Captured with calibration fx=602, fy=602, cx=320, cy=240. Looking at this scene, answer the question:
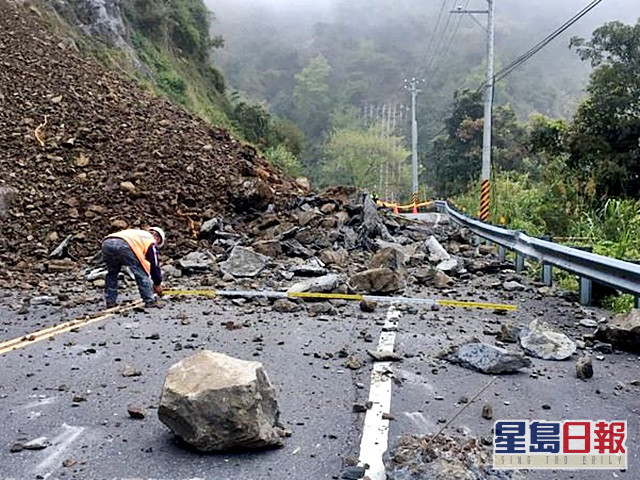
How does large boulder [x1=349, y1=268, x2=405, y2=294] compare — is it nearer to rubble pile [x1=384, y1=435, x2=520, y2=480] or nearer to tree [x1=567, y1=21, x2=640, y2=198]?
rubble pile [x1=384, y1=435, x2=520, y2=480]

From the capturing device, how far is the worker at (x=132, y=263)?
6914mm

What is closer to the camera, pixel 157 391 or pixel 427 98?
pixel 157 391

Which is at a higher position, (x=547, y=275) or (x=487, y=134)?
(x=487, y=134)

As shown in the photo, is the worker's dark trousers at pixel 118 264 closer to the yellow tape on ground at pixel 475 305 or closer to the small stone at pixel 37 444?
the yellow tape on ground at pixel 475 305

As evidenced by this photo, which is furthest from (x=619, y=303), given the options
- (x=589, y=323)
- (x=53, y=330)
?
(x=53, y=330)

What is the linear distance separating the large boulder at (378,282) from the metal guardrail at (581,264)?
184 cm

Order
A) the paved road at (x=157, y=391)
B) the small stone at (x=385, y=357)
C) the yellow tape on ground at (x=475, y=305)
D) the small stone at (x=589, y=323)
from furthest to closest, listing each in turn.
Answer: the yellow tape on ground at (x=475, y=305), the small stone at (x=589, y=323), the small stone at (x=385, y=357), the paved road at (x=157, y=391)

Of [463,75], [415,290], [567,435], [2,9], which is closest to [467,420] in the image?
[567,435]

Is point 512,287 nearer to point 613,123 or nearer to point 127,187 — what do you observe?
point 127,187

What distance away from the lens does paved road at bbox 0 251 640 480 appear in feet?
9.28

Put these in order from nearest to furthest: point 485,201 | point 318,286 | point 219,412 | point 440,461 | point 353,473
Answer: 1. point 440,461
2. point 353,473
3. point 219,412
4. point 318,286
5. point 485,201

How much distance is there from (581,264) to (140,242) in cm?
498

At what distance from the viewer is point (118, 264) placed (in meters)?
7.09

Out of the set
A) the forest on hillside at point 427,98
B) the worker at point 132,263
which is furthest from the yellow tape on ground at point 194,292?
the forest on hillside at point 427,98
